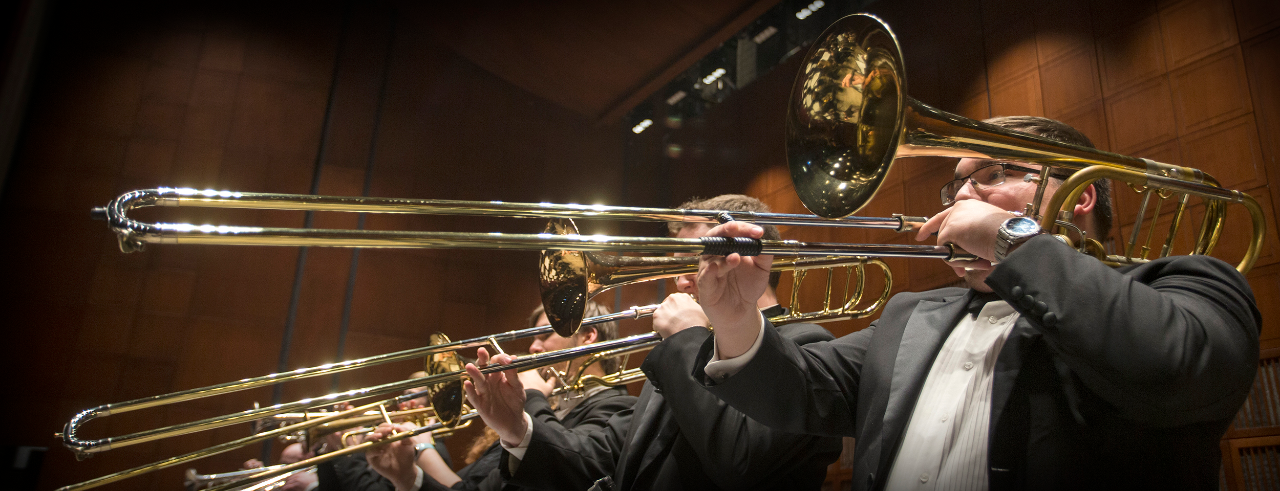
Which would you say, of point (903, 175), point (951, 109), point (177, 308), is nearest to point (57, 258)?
point (177, 308)

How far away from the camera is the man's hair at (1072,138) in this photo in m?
1.71

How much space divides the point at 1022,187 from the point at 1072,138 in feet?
0.96

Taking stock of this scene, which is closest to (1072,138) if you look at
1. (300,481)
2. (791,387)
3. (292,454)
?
(791,387)

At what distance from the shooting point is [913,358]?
144 cm

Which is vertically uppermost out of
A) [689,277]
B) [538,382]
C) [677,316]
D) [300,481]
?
[689,277]

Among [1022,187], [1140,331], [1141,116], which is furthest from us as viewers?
[1141,116]

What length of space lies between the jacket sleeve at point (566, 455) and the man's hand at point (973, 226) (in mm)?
1198

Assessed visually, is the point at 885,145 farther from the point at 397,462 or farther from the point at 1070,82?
the point at 1070,82

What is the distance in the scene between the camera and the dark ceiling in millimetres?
4805

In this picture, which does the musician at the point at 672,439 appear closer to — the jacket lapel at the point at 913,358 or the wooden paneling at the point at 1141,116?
the jacket lapel at the point at 913,358

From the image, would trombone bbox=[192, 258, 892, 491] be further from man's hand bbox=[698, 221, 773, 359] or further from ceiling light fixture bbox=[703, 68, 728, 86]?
ceiling light fixture bbox=[703, 68, 728, 86]

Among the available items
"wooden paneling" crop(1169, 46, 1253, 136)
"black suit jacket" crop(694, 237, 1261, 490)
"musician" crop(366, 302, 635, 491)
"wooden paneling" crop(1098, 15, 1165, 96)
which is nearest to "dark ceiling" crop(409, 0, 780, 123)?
"wooden paneling" crop(1098, 15, 1165, 96)

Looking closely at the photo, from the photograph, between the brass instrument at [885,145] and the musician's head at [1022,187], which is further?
the musician's head at [1022,187]

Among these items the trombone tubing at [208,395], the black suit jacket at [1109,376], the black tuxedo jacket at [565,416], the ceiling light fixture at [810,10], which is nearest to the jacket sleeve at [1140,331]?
the black suit jacket at [1109,376]
